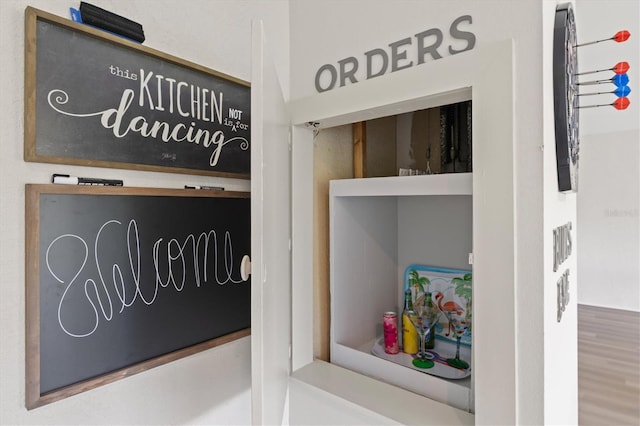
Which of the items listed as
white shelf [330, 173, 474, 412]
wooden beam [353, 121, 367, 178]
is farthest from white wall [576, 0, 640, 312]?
wooden beam [353, 121, 367, 178]

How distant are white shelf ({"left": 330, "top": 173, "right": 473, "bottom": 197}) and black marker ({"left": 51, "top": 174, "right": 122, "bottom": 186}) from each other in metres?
0.70

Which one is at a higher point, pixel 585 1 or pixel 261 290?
pixel 585 1

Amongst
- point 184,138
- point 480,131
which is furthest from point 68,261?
point 480,131

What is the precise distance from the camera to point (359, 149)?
55.5 inches

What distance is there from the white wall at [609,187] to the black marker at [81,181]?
4.25 meters

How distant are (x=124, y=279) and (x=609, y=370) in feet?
10.4

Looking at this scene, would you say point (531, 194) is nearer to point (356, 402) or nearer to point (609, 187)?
point (356, 402)

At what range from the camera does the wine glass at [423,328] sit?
123cm

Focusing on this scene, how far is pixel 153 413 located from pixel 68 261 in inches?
18.6

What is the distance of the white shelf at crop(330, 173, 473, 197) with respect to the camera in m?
0.94

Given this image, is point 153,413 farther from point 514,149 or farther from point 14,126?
point 514,149

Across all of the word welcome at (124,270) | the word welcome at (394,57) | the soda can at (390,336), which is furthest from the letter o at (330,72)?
the soda can at (390,336)

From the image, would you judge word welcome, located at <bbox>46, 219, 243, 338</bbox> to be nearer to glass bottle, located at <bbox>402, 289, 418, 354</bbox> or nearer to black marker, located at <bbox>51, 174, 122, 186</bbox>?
black marker, located at <bbox>51, 174, 122, 186</bbox>

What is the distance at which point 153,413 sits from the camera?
0.93 m
